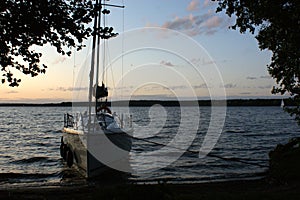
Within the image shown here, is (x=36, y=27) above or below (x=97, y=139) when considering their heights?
above

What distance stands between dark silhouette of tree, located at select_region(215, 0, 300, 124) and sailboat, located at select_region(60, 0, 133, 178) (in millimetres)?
6855

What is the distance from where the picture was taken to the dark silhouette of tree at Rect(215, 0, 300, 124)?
11.7 metres

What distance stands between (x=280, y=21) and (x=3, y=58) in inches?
339

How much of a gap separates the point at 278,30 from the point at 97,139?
1027 cm

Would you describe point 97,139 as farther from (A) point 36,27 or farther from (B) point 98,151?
(A) point 36,27

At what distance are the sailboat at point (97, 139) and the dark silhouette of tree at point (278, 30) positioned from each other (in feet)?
22.5

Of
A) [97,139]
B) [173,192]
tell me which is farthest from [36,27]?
[97,139]

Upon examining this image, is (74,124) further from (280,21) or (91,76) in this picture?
(280,21)

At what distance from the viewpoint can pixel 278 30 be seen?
1288 cm

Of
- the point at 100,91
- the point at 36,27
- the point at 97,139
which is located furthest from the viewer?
the point at 100,91

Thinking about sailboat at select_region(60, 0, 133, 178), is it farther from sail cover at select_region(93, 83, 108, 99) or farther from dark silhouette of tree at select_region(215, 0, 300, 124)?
dark silhouette of tree at select_region(215, 0, 300, 124)

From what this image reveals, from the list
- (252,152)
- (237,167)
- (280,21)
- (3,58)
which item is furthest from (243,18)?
(252,152)

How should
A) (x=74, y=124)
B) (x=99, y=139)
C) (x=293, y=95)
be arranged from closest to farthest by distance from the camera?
(x=293, y=95), (x=99, y=139), (x=74, y=124)

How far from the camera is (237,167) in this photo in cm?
2344
